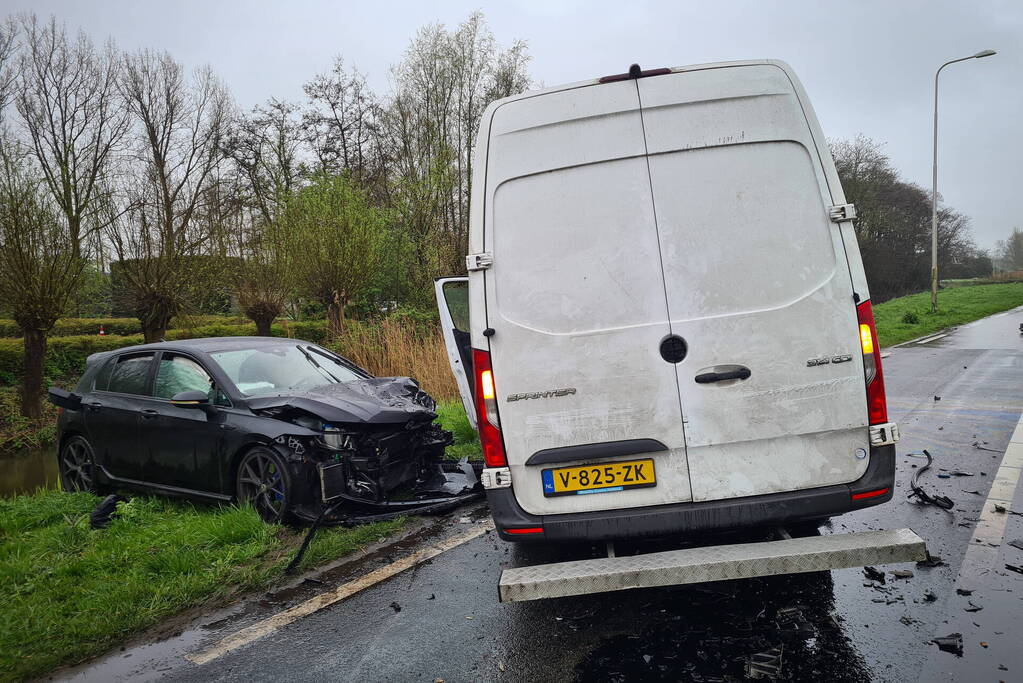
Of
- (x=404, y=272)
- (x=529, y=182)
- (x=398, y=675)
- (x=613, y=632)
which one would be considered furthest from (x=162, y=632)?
(x=404, y=272)

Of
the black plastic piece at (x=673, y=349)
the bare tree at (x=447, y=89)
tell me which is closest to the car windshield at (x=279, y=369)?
the black plastic piece at (x=673, y=349)

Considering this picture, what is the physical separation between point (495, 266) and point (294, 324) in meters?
23.2

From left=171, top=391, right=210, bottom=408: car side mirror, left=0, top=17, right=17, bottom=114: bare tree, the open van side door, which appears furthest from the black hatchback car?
left=0, top=17, right=17, bottom=114: bare tree

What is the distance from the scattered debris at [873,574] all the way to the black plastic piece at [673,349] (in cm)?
165

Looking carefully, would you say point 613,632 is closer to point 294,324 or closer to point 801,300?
point 801,300

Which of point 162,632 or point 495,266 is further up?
point 495,266

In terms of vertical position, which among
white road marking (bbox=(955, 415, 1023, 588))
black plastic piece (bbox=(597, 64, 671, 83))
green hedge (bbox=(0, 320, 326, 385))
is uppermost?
black plastic piece (bbox=(597, 64, 671, 83))

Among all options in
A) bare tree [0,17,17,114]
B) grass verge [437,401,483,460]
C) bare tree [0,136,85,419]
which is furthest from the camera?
bare tree [0,17,17,114]

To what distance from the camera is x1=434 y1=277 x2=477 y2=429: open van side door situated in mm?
4547

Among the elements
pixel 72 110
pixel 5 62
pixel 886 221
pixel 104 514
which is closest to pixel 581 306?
pixel 104 514

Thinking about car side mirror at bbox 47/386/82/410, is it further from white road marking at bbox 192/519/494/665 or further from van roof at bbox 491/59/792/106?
van roof at bbox 491/59/792/106

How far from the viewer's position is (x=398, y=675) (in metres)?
3.21

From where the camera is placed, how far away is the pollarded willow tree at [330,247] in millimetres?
18828

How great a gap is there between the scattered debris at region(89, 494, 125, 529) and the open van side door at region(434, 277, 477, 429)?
332 cm
